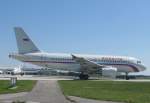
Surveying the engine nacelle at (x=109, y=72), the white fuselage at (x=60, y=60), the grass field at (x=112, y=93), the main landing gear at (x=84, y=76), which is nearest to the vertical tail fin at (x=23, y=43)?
the white fuselage at (x=60, y=60)

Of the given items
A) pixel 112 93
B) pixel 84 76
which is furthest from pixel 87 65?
pixel 112 93

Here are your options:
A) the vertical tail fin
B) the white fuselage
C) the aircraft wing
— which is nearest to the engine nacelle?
the aircraft wing

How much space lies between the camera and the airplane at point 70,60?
55.3m

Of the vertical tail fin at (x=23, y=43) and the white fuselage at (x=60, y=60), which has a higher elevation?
the vertical tail fin at (x=23, y=43)

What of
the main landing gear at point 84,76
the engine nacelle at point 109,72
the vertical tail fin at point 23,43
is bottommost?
the main landing gear at point 84,76

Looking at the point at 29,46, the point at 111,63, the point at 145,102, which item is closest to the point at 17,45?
the point at 29,46

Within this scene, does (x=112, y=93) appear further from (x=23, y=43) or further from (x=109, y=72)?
(x=23, y=43)

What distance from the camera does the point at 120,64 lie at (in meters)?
58.6

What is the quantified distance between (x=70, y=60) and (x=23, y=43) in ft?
27.2

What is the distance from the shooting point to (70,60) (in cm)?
5662

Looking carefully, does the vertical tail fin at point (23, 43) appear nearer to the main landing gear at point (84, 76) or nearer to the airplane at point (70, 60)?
the airplane at point (70, 60)

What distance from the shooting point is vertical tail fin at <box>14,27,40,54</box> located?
190ft

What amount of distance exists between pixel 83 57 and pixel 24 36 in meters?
10.4

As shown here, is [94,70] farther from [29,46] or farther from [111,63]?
[29,46]
